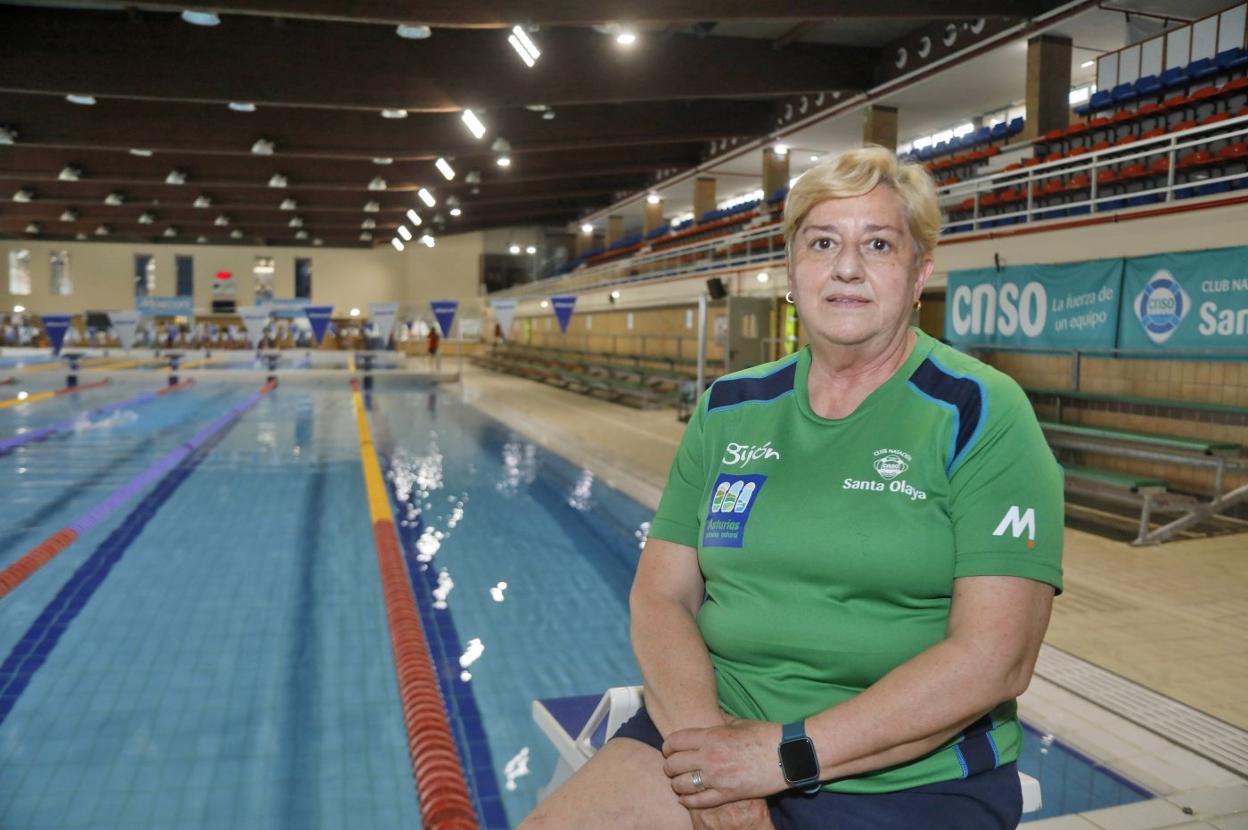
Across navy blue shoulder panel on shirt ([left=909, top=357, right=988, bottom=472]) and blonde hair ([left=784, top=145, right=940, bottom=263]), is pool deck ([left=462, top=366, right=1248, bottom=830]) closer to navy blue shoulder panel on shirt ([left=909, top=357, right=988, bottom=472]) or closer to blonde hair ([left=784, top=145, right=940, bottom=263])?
navy blue shoulder panel on shirt ([left=909, top=357, right=988, bottom=472])

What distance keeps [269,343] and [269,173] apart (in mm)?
19533

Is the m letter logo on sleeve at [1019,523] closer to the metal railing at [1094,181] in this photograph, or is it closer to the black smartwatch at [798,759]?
the black smartwatch at [798,759]

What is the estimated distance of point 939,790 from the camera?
135cm

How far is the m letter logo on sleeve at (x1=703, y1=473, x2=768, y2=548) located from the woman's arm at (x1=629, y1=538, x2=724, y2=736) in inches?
5.2

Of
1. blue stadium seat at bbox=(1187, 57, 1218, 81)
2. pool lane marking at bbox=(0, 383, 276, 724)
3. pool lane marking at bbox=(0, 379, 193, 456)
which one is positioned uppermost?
blue stadium seat at bbox=(1187, 57, 1218, 81)

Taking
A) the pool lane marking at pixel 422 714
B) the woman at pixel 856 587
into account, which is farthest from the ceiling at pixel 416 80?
the woman at pixel 856 587

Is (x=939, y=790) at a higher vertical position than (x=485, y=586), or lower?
higher

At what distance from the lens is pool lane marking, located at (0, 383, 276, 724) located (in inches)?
154

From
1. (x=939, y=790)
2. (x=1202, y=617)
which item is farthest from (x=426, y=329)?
(x=939, y=790)

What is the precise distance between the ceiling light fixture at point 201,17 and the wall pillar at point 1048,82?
9.76 metres

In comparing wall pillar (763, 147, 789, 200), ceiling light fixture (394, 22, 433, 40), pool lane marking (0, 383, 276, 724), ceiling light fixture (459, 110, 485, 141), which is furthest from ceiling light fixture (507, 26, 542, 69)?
wall pillar (763, 147, 789, 200)

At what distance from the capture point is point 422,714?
138 inches

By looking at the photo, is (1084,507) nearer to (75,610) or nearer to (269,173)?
(75,610)

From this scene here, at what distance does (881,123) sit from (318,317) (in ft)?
46.9
